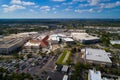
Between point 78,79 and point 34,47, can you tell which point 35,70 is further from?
point 34,47

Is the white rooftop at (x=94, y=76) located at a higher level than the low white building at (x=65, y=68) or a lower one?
higher

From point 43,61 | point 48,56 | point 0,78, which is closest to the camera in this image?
point 0,78

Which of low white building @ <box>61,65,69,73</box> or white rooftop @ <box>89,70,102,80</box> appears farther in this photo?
low white building @ <box>61,65,69,73</box>

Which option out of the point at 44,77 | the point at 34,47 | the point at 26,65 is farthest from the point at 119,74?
the point at 34,47

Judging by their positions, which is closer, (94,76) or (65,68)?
(94,76)

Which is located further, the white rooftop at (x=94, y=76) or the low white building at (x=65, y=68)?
the low white building at (x=65, y=68)

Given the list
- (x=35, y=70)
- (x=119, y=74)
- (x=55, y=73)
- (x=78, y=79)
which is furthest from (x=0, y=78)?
(x=119, y=74)

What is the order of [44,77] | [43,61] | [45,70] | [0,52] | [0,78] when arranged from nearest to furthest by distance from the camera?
[0,78]
[44,77]
[45,70]
[43,61]
[0,52]

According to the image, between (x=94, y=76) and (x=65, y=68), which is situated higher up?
(x=94, y=76)

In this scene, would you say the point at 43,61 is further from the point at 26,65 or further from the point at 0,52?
the point at 0,52

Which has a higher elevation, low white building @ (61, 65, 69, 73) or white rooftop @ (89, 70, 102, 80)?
white rooftop @ (89, 70, 102, 80)

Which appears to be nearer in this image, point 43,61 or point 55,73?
point 55,73
